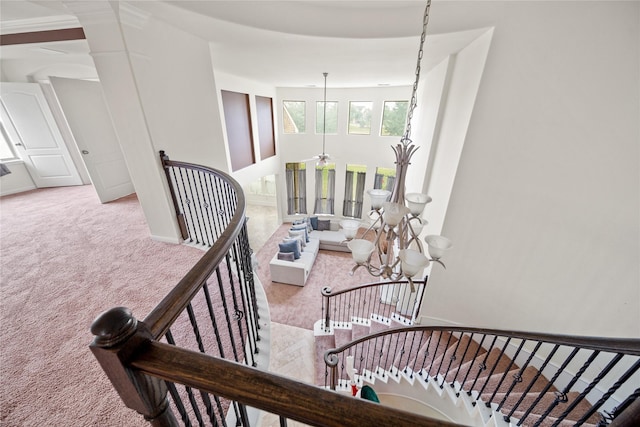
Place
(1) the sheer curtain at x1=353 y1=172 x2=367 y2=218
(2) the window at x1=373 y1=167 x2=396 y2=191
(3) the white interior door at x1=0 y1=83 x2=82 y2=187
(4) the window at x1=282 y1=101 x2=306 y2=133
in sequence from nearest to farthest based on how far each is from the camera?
(3) the white interior door at x1=0 y1=83 x2=82 y2=187 → (4) the window at x1=282 y1=101 x2=306 y2=133 → (2) the window at x1=373 y1=167 x2=396 y2=191 → (1) the sheer curtain at x1=353 y1=172 x2=367 y2=218

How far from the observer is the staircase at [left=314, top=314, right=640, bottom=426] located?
223 centimetres

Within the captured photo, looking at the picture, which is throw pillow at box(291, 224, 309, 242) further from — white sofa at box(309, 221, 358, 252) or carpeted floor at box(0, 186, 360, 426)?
carpeted floor at box(0, 186, 360, 426)

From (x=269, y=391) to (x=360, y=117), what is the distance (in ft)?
25.4

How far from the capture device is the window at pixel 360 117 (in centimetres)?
717

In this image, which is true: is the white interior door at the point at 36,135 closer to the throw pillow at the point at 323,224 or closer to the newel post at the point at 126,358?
the throw pillow at the point at 323,224

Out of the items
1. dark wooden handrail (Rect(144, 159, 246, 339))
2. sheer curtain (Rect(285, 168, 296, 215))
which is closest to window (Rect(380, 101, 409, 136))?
sheer curtain (Rect(285, 168, 296, 215))

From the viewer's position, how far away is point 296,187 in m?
8.43

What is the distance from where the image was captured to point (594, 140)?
225 centimetres

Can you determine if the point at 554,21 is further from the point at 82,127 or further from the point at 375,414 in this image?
the point at 82,127

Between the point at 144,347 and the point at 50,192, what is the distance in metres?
6.17

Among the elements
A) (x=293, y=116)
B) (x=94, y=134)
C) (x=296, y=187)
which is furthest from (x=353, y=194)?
(x=94, y=134)

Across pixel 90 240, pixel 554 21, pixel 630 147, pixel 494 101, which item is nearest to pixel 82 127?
pixel 90 240

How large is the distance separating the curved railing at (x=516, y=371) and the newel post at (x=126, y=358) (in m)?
1.81

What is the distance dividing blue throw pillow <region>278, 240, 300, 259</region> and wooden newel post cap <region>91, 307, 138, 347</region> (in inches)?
211
